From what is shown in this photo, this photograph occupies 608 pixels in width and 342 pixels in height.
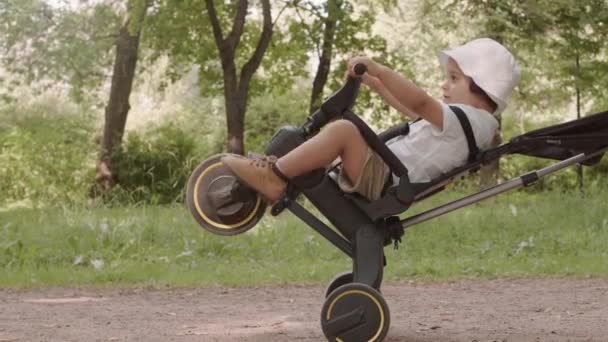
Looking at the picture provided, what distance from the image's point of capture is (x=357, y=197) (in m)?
4.78

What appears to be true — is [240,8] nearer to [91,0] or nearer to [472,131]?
[91,0]

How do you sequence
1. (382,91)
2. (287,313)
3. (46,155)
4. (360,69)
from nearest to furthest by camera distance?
1. (360,69)
2. (382,91)
3. (287,313)
4. (46,155)

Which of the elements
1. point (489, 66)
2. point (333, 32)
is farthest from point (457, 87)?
point (333, 32)

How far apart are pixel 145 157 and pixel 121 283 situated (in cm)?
1467

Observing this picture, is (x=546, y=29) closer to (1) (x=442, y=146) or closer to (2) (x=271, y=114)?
(2) (x=271, y=114)

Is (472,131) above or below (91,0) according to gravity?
below

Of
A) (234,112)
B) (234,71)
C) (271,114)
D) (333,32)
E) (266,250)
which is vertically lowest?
(266,250)

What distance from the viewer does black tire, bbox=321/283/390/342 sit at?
4.53 metres

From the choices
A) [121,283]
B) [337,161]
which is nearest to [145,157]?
[121,283]

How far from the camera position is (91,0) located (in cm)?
2208

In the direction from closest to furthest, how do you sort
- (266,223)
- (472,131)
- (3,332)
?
(472,131)
(3,332)
(266,223)

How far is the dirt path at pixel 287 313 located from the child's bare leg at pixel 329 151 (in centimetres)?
100

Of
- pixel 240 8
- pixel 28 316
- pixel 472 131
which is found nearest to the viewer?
pixel 472 131

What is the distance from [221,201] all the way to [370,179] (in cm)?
74
